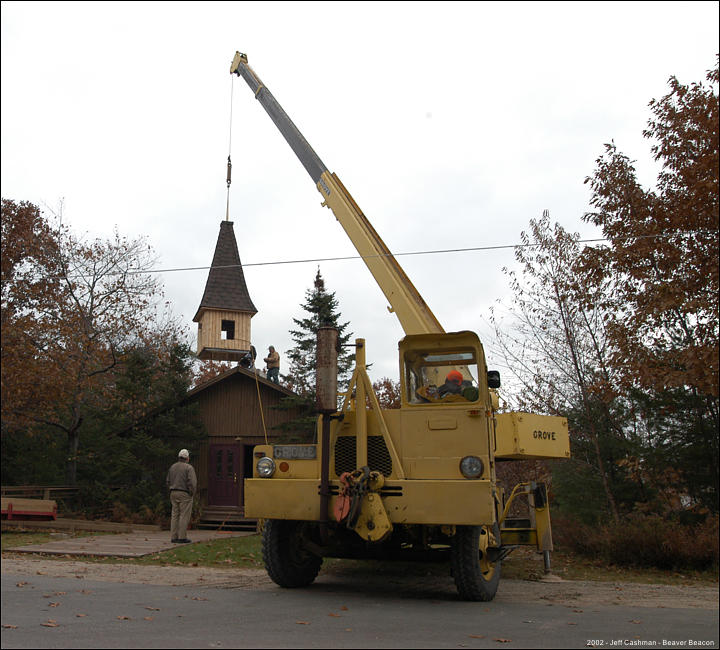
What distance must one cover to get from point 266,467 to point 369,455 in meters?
1.24

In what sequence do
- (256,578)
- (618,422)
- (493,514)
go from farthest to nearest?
(618,422) < (256,578) < (493,514)

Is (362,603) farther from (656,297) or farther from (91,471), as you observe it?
(91,471)

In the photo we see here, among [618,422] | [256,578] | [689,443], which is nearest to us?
[256,578]

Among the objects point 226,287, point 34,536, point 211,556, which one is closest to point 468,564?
point 211,556

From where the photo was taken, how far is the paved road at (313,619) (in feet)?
17.0

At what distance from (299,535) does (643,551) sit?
5.95 metres

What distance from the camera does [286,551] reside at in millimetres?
8227

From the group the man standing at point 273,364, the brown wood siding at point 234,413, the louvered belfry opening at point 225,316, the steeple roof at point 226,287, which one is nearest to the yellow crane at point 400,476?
the brown wood siding at point 234,413

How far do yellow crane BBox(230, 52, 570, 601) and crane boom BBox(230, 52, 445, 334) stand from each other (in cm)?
299

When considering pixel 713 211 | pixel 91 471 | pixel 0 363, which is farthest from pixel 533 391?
pixel 91 471

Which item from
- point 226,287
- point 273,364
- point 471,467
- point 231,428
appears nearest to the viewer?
point 471,467

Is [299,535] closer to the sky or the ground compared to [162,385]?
closer to the ground

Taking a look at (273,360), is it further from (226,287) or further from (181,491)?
(181,491)

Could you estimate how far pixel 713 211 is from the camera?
12969mm
